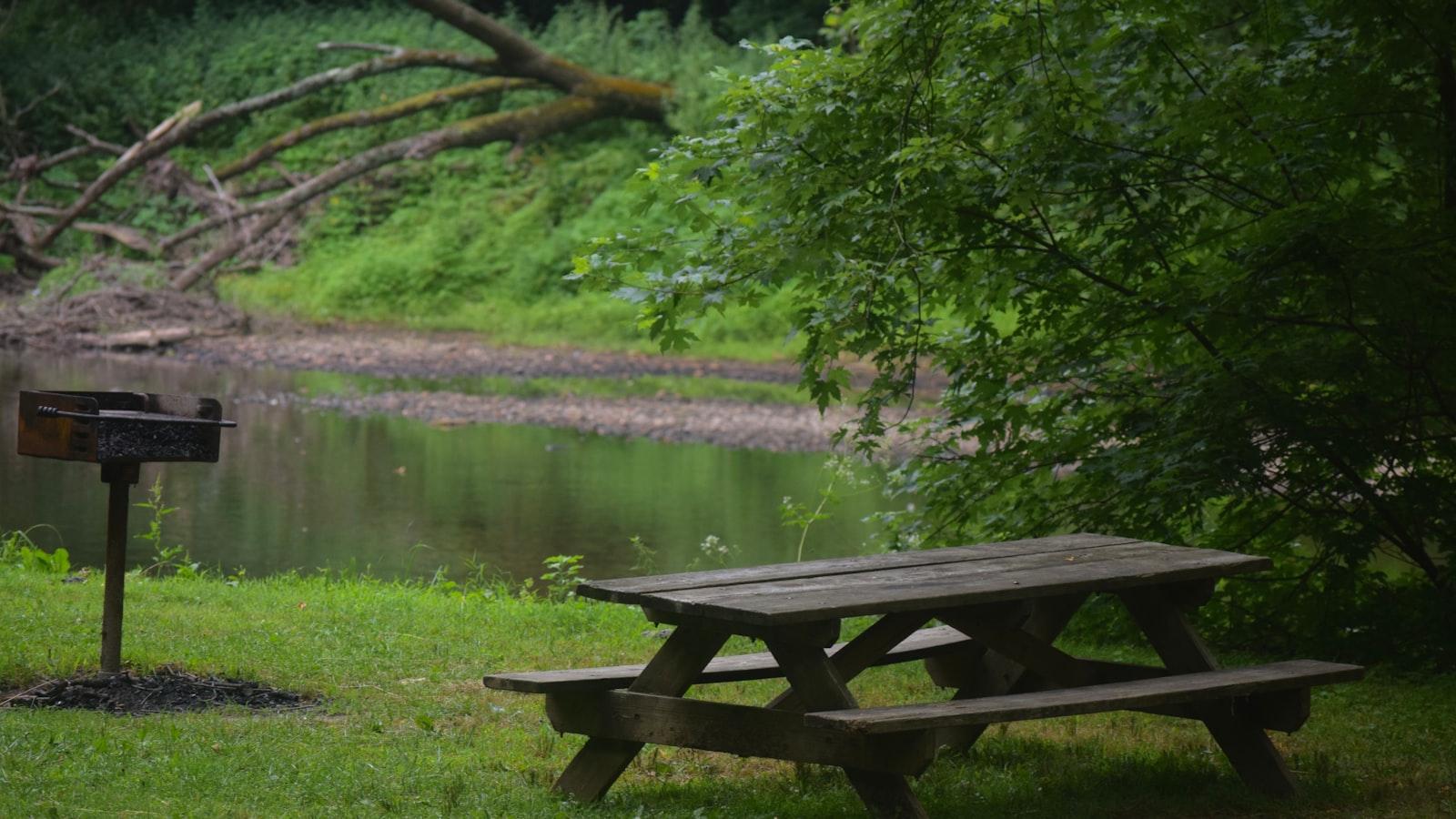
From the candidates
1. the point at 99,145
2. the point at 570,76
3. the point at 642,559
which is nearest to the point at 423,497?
the point at 642,559

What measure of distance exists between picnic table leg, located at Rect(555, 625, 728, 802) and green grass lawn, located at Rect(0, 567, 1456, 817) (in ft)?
0.29

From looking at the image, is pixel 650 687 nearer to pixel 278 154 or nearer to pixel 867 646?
A: pixel 867 646

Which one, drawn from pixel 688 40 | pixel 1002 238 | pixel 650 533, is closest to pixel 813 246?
pixel 1002 238

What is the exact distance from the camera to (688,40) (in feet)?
89.9

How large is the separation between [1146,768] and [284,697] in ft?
9.59

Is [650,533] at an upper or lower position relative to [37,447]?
lower

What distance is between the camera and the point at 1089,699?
4203mm

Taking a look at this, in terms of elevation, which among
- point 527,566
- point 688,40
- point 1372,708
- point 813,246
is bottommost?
point 527,566

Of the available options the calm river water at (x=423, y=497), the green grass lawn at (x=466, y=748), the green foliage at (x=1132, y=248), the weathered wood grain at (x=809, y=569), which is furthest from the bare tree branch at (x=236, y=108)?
the weathered wood grain at (x=809, y=569)

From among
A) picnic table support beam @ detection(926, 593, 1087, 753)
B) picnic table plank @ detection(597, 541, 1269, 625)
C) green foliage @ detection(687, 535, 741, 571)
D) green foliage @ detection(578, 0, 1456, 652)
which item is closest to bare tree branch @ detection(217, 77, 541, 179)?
green foliage @ detection(687, 535, 741, 571)

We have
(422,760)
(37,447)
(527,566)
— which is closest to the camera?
(422,760)

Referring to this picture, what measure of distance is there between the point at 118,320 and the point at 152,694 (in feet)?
56.5

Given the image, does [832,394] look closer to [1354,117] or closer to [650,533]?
[1354,117]

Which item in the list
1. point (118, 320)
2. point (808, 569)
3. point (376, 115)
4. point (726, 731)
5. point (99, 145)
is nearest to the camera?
point (726, 731)
